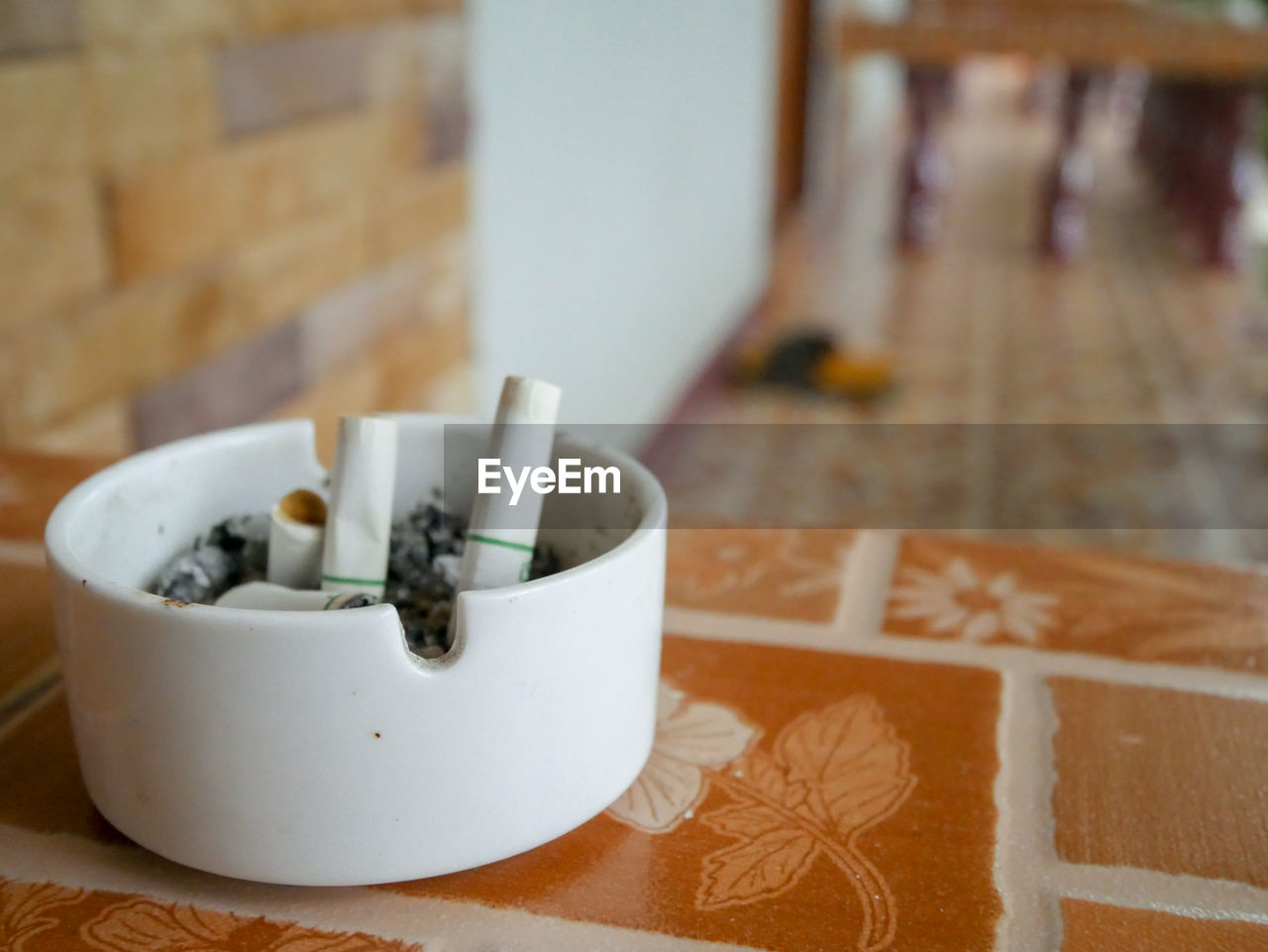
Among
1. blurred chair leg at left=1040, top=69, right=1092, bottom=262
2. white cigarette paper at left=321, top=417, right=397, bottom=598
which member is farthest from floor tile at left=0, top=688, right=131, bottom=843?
blurred chair leg at left=1040, top=69, right=1092, bottom=262

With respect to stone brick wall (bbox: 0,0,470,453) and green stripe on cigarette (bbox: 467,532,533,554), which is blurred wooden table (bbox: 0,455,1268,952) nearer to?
green stripe on cigarette (bbox: 467,532,533,554)

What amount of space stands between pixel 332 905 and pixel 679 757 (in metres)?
0.13

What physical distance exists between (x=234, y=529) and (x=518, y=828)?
16cm

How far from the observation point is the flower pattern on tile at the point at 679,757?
0.40 metres

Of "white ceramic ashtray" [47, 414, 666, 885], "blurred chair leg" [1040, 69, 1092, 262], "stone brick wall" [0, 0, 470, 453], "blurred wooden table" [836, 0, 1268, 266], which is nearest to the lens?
"white ceramic ashtray" [47, 414, 666, 885]

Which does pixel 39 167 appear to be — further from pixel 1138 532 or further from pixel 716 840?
pixel 1138 532

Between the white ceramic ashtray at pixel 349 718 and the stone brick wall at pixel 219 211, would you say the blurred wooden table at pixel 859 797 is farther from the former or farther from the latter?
the stone brick wall at pixel 219 211

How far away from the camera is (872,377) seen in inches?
108

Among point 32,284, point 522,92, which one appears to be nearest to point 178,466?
point 32,284

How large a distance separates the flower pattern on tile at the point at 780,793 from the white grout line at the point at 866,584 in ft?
0.19

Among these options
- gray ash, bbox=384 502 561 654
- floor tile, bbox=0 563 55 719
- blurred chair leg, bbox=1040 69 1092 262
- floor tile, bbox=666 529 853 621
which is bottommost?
blurred chair leg, bbox=1040 69 1092 262

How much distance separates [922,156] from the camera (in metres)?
4.02

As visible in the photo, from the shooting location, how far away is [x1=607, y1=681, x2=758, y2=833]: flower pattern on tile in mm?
403

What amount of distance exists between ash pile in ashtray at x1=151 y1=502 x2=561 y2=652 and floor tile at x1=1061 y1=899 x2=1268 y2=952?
206mm
